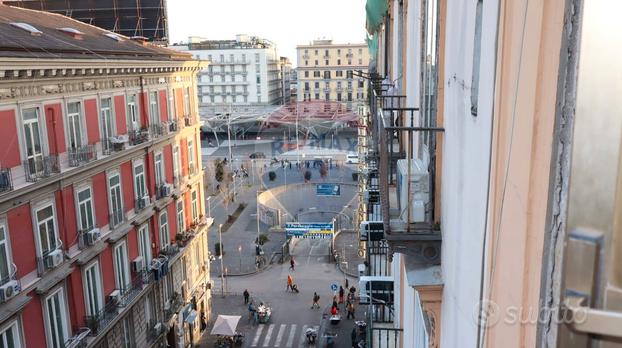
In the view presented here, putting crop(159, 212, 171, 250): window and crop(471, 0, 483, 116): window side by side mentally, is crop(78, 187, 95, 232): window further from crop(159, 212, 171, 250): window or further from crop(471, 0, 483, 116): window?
crop(471, 0, 483, 116): window

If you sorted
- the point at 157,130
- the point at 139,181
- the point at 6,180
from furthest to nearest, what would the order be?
1. the point at 157,130
2. the point at 139,181
3. the point at 6,180

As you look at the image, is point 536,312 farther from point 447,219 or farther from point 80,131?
point 80,131

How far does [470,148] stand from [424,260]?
1785 millimetres

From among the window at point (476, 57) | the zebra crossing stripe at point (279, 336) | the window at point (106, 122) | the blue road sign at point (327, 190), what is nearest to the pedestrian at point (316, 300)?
the zebra crossing stripe at point (279, 336)

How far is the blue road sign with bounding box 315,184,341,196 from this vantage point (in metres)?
44.4

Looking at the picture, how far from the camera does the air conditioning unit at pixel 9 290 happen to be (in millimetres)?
11812

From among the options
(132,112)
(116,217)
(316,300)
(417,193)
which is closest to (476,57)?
(417,193)

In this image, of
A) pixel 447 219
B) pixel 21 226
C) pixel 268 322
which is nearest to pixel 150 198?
pixel 21 226

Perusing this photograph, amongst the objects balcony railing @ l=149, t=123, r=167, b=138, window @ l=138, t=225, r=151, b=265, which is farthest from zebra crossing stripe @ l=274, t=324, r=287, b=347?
balcony railing @ l=149, t=123, r=167, b=138

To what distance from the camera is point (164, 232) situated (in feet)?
71.5

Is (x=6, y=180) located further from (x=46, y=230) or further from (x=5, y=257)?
(x=46, y=230)

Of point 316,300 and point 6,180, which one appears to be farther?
point 316,300

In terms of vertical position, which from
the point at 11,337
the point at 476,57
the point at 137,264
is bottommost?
the point at 137,264

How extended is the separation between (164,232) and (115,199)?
453cm
